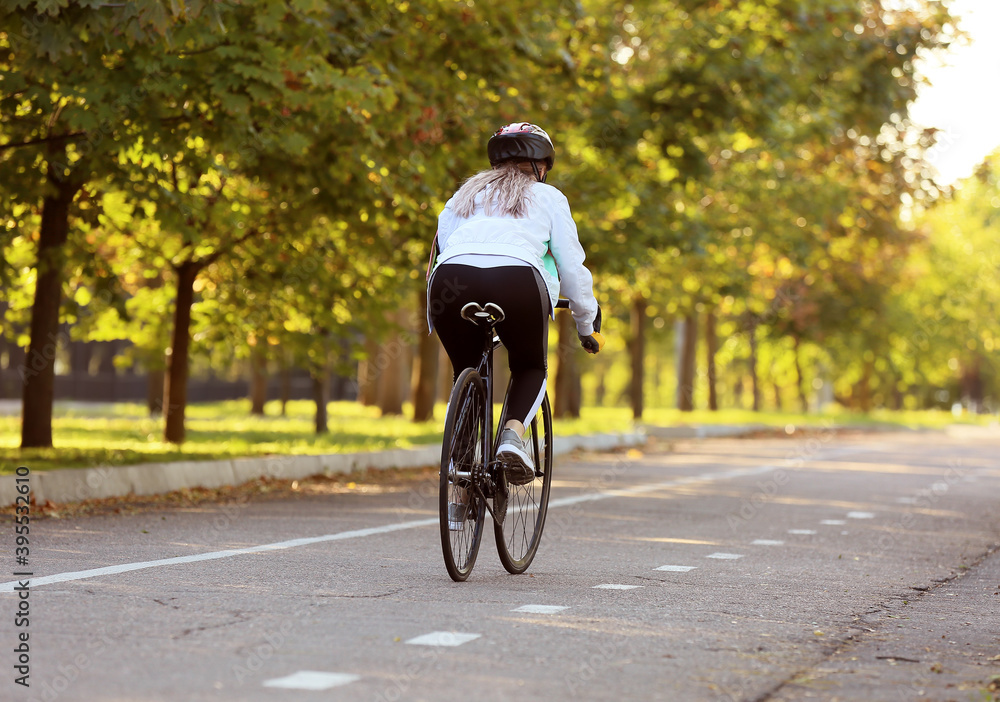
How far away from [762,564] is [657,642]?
9.71 ft

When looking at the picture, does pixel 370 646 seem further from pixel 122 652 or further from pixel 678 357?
pixel 678 357

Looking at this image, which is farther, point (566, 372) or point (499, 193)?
point (566, 372)

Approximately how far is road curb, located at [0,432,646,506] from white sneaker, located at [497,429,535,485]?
4.87m

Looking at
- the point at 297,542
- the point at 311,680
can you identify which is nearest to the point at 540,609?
the point at 311,680

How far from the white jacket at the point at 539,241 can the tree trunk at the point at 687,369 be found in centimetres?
3204

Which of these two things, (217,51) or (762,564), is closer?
(762,564)

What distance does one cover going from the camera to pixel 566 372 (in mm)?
30391

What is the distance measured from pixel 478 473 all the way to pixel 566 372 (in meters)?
24.3

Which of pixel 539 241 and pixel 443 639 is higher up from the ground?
pixel 539 241

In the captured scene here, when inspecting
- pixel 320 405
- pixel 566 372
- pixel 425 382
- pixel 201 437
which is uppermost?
pixel 566 372

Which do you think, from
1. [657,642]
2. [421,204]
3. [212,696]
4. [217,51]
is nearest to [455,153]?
[421,204]

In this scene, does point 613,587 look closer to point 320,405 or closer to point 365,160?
point 365,160

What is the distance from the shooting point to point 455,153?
13773 mm

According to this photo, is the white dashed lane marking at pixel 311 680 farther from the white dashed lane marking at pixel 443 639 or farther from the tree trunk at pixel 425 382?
the tree trunk at pixel 425 382
